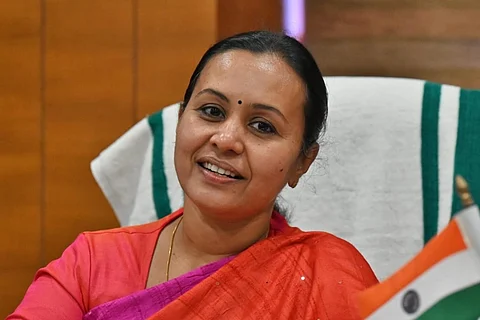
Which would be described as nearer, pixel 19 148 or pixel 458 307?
pixel 458 307

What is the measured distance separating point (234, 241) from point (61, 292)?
1.01 ft

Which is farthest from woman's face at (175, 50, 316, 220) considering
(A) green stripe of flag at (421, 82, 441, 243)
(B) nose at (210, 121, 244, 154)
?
(A) green stripe of flag at (421, 82, 441, 243)

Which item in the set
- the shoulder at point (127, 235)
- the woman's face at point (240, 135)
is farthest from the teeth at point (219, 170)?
the shoulder at point (127, 235)

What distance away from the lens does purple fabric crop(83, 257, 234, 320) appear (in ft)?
4.15

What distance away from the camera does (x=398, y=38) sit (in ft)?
6.64

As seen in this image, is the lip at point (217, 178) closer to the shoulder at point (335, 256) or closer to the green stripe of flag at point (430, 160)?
the shoulder at point (335, 256)

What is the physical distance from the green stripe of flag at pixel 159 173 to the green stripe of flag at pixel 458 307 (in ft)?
3.33

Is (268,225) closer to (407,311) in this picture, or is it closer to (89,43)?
(407,311)

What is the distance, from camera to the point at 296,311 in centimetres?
124

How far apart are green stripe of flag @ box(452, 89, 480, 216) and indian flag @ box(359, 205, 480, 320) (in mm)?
820

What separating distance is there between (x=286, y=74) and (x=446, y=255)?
20.5 inches

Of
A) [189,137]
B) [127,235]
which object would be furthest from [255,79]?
[127,235]

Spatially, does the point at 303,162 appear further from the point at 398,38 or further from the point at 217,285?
the point at 398,38

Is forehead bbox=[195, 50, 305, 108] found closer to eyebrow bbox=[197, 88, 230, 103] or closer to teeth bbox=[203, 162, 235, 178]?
eyebrow bbox=[197, 88, 230, 103]
